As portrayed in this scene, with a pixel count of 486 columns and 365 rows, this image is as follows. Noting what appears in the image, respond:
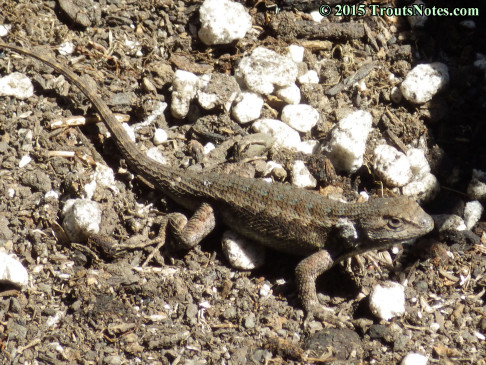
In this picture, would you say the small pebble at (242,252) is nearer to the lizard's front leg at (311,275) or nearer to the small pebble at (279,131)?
the lizard's front leg at (311,275)

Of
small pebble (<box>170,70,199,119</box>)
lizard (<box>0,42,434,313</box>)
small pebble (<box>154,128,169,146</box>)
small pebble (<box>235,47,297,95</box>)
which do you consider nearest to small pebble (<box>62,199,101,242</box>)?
lizard (<box>0,42,434,313</box>)

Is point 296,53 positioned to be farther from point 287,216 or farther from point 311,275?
point 311,275

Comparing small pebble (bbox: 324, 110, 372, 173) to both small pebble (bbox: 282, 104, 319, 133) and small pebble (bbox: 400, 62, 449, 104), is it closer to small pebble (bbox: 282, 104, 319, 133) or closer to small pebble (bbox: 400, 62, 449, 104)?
small pebble (bbox: 282, 104, 319, 133)

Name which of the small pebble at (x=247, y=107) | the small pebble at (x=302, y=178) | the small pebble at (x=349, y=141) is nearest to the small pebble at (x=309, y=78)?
the small pebble at (x=247, y=107)

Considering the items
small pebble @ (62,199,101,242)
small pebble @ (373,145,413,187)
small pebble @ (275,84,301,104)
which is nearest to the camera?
small pebble @ (62,199,101,242)

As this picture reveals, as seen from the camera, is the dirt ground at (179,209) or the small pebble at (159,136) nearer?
the dirt ground at (179,209)

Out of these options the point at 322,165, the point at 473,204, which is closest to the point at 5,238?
the point at 322,165

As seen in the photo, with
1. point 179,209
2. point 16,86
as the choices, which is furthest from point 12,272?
point 16,86

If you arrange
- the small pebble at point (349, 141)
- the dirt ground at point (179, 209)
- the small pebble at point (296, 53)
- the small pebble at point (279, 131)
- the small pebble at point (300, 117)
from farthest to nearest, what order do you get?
the small pebble at point (296, 53) < the small pebble at point (300, 117) < the small pebble at point (279, 131) < the small pebble at point (349, 141) < the dirt ground at point (179, 209)
